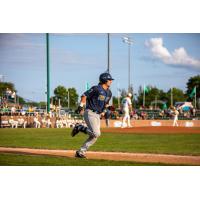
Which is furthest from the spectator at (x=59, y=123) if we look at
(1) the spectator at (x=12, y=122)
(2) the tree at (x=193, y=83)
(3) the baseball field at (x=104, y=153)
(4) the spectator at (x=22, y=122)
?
(2) the tree at (x=193, y=83)

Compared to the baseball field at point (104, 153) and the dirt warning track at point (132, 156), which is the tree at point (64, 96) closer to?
the baseball field at point (104, 153)

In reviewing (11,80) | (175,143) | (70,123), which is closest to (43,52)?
(11,80)

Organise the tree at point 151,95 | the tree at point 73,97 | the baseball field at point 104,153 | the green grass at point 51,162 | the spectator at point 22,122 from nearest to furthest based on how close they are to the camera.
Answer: the green grass at point 51,162 → the baseball field at point 104,153 → the tree at point 73,97 → the spectator at point 22,122 → the tree at point 151,95

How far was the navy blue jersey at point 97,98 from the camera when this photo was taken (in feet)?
27.2

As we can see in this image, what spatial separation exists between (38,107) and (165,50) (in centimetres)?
393

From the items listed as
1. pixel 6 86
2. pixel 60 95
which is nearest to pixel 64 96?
pixel 60 95

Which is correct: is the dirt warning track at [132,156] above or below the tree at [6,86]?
below

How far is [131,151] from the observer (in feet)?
32.7

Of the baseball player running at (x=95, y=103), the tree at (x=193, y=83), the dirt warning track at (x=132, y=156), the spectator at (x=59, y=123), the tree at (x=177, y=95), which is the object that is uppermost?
the tree at (x=193, y=83)

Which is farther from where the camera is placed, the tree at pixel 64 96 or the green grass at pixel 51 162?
the tree at pixel 64 96

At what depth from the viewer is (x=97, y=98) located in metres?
8.33

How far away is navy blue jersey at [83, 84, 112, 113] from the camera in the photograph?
8.29 meters
